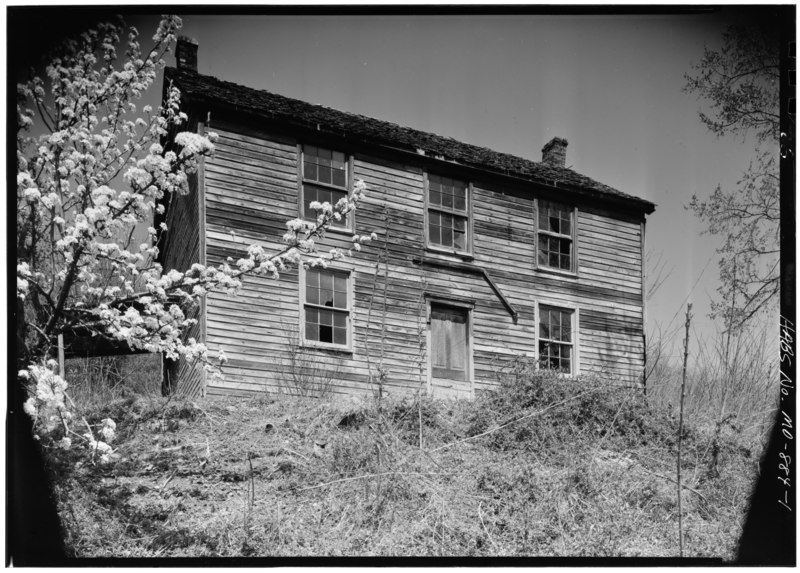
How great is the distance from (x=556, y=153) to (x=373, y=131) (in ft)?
17.3

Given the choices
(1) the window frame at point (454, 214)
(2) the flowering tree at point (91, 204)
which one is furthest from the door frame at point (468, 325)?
(2) the flowering tree at point (91, 204)

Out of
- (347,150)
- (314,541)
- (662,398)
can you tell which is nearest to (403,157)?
(347,150)

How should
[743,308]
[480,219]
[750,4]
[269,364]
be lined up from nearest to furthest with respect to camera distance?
[750,4], [743,308], [269,364], [480,219]

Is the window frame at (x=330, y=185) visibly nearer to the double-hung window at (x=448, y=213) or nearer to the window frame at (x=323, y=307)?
the window frame at (x=323, y=307)

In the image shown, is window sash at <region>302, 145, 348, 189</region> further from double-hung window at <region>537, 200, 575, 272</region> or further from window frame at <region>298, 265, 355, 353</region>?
double-hung window at <region>537, 200, 575, 272</region>

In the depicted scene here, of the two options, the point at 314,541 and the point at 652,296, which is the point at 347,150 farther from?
the point at 314,541

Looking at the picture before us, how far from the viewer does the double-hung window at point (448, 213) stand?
1445cm

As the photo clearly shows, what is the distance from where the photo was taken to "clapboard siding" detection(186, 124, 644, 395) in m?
12.1

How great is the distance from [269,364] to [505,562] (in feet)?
19.1

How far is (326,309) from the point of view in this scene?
42.3 ft

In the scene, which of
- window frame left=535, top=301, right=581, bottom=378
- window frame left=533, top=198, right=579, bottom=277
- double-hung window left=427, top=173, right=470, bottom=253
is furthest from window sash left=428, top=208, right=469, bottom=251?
window frame left=535, top=301, right=581, bottom=378

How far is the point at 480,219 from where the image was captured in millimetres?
14914

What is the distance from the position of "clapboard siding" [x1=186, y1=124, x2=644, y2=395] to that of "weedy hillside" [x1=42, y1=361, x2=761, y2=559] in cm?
132

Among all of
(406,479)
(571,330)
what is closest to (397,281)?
(571,330)
